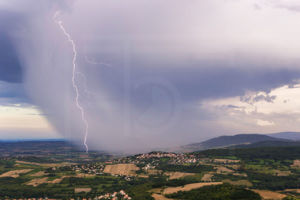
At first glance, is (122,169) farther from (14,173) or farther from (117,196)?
(117,196)

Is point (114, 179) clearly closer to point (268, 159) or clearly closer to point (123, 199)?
point (123, 199)

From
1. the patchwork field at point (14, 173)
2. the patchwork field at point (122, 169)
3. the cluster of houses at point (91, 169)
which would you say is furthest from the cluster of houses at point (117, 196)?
the patchwork field at point (14, 173)

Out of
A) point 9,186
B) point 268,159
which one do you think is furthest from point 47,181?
point 268,159

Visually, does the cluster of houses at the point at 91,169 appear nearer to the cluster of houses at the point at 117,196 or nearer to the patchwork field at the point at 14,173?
the patchwork field at the point at 14,173

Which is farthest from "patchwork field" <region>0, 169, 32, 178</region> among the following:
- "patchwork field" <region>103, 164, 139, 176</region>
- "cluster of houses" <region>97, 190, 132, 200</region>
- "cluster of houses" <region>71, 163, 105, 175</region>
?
"cluster of houses" <region>97, 190, 132, 200</region>

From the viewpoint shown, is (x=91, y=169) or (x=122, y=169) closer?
(x=122, y=169)

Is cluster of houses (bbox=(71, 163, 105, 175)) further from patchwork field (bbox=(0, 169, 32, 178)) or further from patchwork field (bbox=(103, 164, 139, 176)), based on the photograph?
patchwork field (bbox=(0, 169, 32, 178))

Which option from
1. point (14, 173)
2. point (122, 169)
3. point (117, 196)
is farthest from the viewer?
point (122, 169)

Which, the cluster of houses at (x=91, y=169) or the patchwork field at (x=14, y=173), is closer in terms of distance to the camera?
the patchwork field at (x=14, y=173)

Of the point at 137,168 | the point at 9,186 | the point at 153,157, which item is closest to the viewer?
the point at 9,186

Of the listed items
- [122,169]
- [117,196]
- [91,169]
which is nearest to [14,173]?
[91,169]

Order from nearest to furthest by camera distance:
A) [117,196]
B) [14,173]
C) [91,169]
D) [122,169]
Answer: [117,196] → [14,173] → [122,169] → [91,169]
